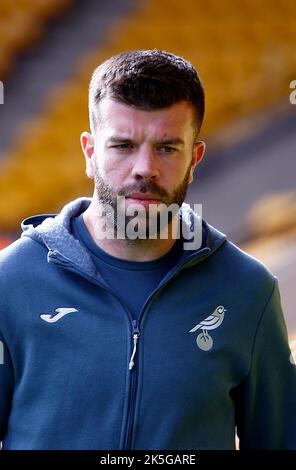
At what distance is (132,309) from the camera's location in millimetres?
1666

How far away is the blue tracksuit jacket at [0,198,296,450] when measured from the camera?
1599 mm

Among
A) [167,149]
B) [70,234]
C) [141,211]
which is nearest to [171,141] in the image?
[167,149]

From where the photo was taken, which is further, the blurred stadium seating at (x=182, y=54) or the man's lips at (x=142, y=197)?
the blurred stadium seating at (x=182, y=54)

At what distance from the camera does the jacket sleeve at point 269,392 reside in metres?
1.73

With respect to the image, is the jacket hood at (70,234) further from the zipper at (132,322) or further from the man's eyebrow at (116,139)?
the man's eyebrow at (116,139)

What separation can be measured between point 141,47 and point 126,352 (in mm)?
5129

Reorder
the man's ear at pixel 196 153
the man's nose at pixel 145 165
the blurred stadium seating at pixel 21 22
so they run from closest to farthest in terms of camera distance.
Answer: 1. the man's nose at pixel 145 165
2. the man's ear at pixel 196 153
3. the blurred stadium seating at pixel 21 22

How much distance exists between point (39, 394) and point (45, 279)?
0.19m

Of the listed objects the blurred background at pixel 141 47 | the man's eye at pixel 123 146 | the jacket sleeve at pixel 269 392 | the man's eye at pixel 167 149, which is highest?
the blurred background at pixel 141 47

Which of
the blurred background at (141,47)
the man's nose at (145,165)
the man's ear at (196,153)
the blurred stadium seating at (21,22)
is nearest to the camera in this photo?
the man's nose at (145,165)

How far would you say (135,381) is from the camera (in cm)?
161

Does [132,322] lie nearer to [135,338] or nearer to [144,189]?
[135,338]

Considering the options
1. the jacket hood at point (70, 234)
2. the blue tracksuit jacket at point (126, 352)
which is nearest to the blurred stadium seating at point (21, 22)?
the jacket hood at point (70, 234)

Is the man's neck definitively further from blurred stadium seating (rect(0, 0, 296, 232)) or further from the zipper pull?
blurred stadium seating (rect(0, 0, 296, 232))
